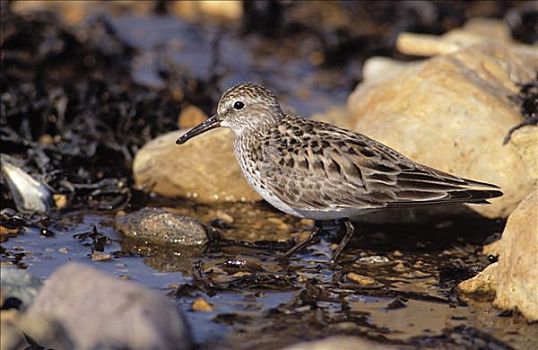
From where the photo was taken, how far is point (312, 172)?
291 inches

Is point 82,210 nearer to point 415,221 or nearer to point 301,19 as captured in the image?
point 415,221

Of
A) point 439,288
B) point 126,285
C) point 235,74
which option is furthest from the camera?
point 235,74

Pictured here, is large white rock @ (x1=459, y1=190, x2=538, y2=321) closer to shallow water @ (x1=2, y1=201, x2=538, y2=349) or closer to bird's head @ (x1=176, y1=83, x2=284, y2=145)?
shallow water @ (x1=2, y1=201, x2=538, y2=349)

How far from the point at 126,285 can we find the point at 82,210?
116 inches

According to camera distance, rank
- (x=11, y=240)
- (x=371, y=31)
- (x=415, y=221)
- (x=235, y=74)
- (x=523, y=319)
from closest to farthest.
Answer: (x=523, y=319), (x=11, y=240), (x=415, y=221), (x=235, y=74), (x=371, y=31)

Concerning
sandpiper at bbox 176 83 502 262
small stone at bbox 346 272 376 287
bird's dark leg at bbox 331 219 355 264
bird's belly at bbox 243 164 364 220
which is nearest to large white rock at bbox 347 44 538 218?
sandpiper at bbox 176 83 502 262

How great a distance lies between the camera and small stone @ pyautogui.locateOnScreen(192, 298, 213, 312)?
647 centimetres

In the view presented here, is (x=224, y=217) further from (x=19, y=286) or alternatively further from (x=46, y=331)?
(x=46, y=331)

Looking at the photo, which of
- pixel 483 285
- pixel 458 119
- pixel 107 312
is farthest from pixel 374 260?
pixel 107 312

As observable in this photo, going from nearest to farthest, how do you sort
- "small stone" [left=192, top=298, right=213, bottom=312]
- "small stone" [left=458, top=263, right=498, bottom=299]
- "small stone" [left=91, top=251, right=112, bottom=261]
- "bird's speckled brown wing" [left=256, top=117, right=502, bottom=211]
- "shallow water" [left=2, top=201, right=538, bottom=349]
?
"shallow water" [left=2, top=201, right=538, bottom=349], "small stone" [left=192, top=298, right=213, bottom=312], "small stone" [left=458, top=263, right=498, bottom=299], "bird's speckled brown wing" [left=256, top=117, right=502, bottom=211], "small stone" [left=91, top=251, right=112, bottom=261]

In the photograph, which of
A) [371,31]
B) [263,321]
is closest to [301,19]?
[371,31]

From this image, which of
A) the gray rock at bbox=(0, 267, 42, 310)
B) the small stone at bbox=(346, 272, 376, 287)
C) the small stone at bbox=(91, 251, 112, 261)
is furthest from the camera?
the small stone at bbox=(91, 251, 112, 261)

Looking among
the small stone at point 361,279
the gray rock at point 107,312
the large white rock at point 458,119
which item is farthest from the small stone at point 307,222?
the gray rock at point 107,312

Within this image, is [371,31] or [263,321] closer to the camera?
[263,321]
